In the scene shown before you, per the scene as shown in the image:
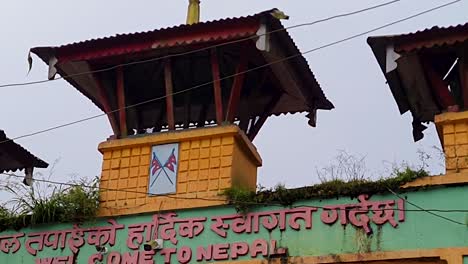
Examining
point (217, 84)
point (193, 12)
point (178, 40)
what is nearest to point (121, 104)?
point (178, 40)

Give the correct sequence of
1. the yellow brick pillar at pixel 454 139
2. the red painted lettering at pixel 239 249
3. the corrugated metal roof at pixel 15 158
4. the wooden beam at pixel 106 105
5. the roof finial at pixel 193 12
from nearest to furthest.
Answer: the yellow brick pillar at pixel 454 139 → the red painted lettering at pixel 239 249 → the wooden beam at pixel 106 105 → the roof finial at pixel 193 12 → the corrugated metal roof at pixel 15 158

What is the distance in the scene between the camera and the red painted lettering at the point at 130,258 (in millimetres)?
10600

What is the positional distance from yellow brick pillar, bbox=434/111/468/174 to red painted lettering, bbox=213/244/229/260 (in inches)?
110

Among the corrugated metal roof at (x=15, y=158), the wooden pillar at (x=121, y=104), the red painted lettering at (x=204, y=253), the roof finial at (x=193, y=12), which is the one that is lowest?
the red painted lettering at (x=204, y=253)

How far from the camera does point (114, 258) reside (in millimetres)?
10719

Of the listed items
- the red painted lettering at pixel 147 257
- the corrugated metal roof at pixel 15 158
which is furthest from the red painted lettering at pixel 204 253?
the corrugated metal roof at pixel 15 158

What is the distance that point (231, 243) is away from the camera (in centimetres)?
1019

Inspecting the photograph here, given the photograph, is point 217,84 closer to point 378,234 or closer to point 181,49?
point 181,49

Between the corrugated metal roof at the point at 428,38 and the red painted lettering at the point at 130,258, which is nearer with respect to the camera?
the corrugated metal roof at the point at 428,38

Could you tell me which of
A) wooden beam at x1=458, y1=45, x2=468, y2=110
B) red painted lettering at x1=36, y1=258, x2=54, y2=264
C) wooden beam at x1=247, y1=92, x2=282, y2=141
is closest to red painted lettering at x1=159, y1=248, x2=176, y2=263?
red painted lettering at x1=36, y1=258, x2=54, y2=264

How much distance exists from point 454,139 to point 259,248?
266cm

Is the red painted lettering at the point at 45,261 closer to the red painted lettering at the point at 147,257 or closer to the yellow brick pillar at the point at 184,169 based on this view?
the yellow brick pillar at the point at 184,169

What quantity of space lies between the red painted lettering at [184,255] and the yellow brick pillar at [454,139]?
3.27 meters

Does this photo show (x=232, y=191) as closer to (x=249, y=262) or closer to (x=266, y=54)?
(x=249, y=262)
